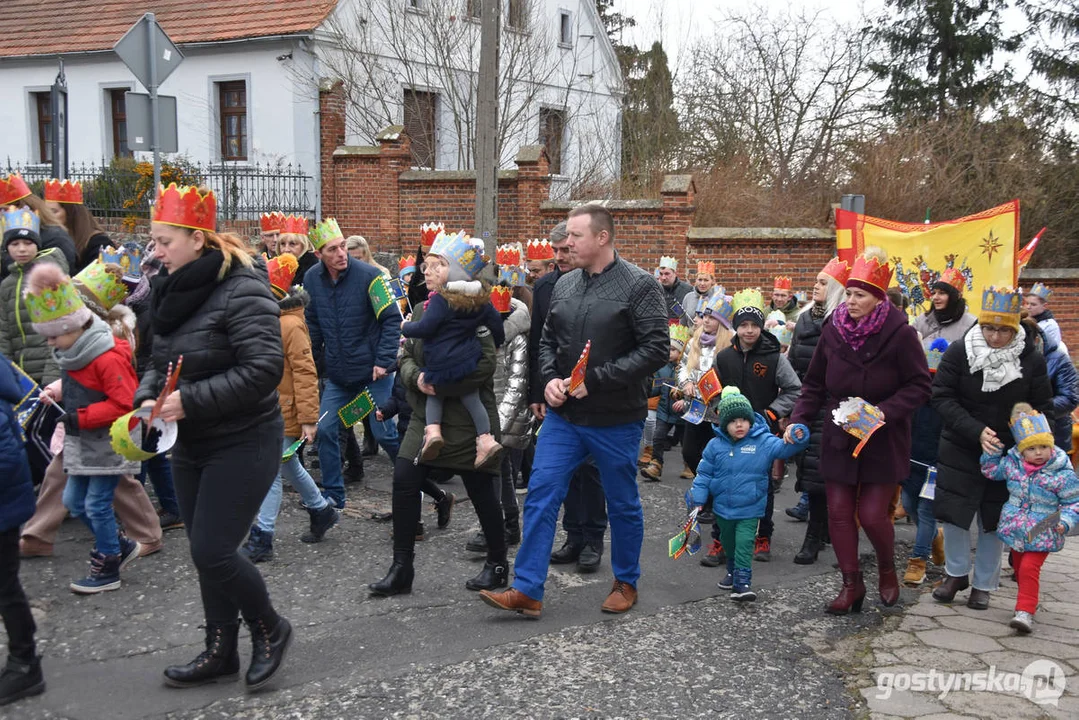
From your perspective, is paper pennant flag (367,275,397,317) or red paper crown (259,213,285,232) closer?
paper pennant flag (367,275,397,317)

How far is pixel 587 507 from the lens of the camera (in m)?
6.13

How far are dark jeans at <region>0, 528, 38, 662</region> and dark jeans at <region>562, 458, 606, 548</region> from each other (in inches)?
121

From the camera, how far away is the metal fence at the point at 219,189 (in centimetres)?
1869

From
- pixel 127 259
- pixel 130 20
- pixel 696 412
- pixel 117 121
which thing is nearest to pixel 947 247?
pixel 696 412

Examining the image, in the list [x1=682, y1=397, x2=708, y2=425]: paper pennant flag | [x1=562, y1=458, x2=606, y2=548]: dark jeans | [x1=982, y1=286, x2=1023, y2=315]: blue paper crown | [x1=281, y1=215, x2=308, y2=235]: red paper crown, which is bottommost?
[x1=562, y1=458, x2=606, y2=548]: dark jeans

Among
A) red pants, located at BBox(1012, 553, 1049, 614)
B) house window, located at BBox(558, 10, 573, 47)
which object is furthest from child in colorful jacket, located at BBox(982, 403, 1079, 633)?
house window, located at BBox(558, 10, 573, 47)

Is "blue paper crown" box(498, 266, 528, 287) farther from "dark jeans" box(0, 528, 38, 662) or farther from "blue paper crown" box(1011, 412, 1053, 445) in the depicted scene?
"dark jeans" box(0, 528, 38, 662)

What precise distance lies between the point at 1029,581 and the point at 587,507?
8.14 ft

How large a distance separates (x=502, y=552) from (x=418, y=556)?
0.88m

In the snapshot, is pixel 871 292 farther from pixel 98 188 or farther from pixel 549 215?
pixel 98 188

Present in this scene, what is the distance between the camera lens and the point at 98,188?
1905 centimetres

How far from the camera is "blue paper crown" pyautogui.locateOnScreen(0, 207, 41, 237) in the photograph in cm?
652

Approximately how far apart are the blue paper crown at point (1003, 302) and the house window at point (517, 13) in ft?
60.5

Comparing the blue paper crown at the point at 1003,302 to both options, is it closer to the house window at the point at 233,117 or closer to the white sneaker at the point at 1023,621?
the white sneaker at the point at 1023,621
